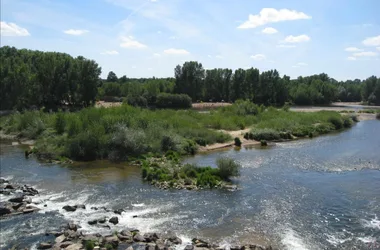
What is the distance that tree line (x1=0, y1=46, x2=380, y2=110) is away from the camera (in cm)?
8475

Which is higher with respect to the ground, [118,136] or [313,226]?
[118,136]

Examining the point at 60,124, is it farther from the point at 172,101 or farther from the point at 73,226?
the point at 172,101

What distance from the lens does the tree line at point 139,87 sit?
8475 centimetres

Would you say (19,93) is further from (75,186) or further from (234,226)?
(234,226)

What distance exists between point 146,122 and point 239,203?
26886 mm

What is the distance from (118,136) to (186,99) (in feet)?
245

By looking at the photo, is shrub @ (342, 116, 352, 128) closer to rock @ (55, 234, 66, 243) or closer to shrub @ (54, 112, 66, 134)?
shrub @ (54, 112, 66, 134)

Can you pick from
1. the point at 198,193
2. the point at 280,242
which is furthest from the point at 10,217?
the point at 280,242

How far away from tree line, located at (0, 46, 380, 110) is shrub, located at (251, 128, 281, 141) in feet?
153

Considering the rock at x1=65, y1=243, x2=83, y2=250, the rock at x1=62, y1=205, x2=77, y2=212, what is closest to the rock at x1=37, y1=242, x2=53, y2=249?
the rock at x1=65, y1=243, x2=83, y2=250

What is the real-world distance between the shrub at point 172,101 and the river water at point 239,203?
7206cm

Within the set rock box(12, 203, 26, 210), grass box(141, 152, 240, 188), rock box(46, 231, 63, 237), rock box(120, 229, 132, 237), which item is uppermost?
grass box(141, 152, 240, 188)

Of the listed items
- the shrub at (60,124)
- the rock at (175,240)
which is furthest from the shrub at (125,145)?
the rock at (175,240)

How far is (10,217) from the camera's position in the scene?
23656 mm
